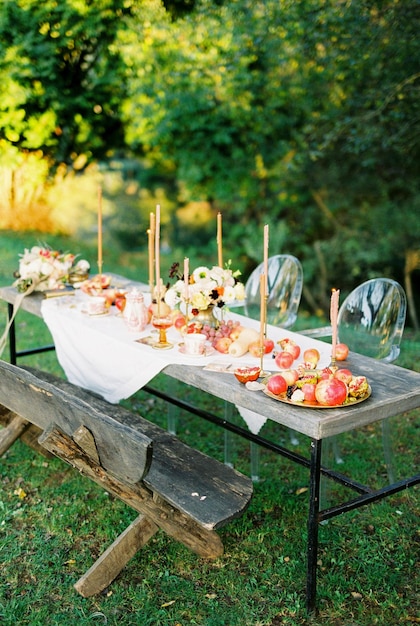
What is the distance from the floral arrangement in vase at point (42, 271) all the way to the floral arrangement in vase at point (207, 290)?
3.88 ft

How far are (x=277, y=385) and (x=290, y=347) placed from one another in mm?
494

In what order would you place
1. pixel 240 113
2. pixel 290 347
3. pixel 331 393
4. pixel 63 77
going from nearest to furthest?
1. pixel 331 393
2. pixel 290 347
3. pixel 240 113
4. pixel 63 77

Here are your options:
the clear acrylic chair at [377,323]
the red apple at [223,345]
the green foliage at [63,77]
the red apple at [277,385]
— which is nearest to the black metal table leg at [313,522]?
the red apple at [277,385]

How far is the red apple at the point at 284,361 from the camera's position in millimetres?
3172

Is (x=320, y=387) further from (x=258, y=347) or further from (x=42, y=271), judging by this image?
(x=42, y=271)

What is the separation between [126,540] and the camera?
296cm

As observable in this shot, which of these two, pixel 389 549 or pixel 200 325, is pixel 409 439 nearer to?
pixel 389 549

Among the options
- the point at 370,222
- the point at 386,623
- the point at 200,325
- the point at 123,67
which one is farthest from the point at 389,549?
the point at 123,67

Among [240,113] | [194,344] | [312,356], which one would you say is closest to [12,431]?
[194,344]

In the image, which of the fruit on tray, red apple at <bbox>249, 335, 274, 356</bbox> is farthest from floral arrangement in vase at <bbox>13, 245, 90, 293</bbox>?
the fruit on tray

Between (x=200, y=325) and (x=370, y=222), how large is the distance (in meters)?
6.74

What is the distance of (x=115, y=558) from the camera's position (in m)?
2.96

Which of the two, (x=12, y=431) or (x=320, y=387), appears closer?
(x=320, y=387)

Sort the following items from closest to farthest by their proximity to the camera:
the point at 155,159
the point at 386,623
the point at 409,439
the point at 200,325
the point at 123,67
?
the point at 386,623 → the point at 200,325 → the point at 409,439 → the point at 123,67 → the point at 155,159
